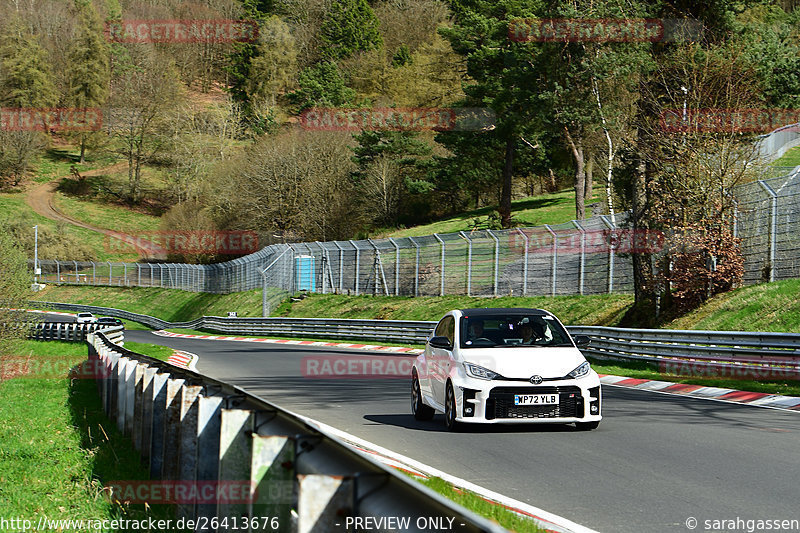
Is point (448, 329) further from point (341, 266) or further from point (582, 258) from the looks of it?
point (341, 266)

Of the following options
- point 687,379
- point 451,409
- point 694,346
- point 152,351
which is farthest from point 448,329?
point 152,351

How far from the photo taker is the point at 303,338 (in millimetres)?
44094

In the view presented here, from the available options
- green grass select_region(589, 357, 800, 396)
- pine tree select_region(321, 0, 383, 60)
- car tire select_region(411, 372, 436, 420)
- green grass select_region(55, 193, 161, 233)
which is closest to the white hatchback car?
car tire select_region(411, 372, 436, 420)

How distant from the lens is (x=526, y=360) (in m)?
11.5

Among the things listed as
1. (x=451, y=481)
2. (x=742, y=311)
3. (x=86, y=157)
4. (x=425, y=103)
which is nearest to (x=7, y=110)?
(x=86, y=157)

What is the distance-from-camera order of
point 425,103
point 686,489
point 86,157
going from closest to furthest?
point 686,489
point 425,103
point 86,157

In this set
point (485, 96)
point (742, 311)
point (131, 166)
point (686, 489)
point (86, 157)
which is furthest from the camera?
point (86, 157)

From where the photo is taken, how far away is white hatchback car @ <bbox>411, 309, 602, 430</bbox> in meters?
11.3

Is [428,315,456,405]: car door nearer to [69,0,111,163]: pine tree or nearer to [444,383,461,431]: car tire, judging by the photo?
[444,383,461,431]: car tire

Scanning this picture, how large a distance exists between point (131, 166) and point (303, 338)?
74.7 m

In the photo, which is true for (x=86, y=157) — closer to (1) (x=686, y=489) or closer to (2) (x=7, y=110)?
(2) (x=7, y=110)

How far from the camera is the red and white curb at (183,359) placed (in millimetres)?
26375

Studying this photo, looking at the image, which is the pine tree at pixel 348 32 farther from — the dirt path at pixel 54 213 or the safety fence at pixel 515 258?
the safety fence at pixel 515 258

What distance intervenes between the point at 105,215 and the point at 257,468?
10988cm
